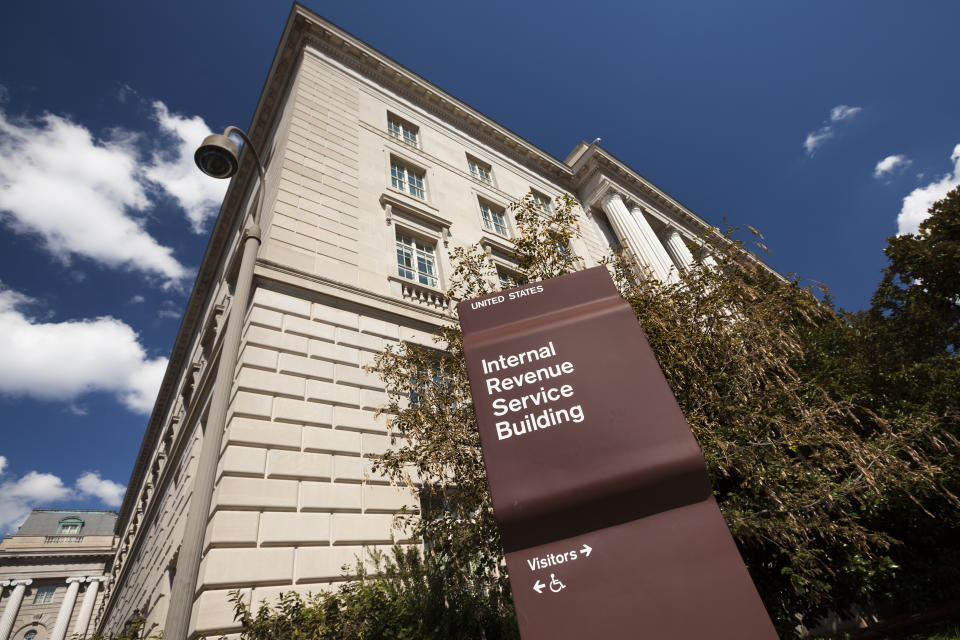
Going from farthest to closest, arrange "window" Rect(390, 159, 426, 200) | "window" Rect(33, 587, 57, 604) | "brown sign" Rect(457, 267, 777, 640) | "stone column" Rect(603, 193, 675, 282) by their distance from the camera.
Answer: "window" Rect(33, 587, 57, 604), "stone column" Rect(603, 193, 675, 282), "window" Rect(390, 159, 426, 200), "brown sign" Rect(457, 267, 777, 640)

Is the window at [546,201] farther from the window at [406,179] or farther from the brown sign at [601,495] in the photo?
the brown sign at [601,495]

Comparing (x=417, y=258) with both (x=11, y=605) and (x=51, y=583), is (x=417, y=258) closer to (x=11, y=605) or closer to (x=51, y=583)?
(x=11, y=605)

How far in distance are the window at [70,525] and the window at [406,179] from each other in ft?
229

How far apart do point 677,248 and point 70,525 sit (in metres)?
78.2

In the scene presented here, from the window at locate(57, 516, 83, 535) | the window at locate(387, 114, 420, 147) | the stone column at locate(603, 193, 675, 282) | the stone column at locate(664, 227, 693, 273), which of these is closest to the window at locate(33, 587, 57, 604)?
the window at locate(57, 516, 83, 535)

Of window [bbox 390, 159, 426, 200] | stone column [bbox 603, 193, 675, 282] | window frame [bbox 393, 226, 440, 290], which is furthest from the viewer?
stone column [bbox 603, 193, 675, 282]

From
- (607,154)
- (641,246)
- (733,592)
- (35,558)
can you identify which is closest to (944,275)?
(641,246)

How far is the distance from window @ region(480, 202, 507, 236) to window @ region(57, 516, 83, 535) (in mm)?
70433

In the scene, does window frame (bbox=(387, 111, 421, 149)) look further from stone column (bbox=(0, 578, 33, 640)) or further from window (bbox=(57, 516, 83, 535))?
window (bbox=(57, 516, 83, 535))

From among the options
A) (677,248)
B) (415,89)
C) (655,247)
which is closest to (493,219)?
(415,89)

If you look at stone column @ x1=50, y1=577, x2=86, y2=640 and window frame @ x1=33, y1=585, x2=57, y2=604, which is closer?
stone column @ x1=50, y1=577, x2=86, y2=640

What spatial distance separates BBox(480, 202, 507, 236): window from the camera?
19328mm

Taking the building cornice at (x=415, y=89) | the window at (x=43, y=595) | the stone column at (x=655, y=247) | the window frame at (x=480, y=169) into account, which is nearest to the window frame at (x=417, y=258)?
the window frame at (x=480, y=169)

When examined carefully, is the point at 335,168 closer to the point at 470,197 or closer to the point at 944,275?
the point at 470,197
